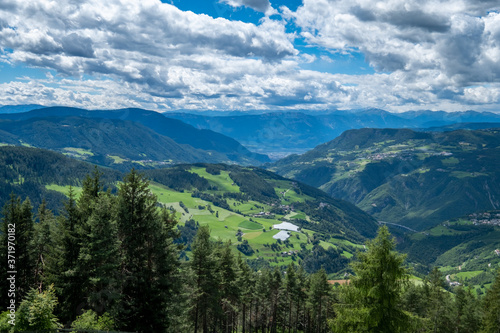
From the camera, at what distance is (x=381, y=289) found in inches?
827

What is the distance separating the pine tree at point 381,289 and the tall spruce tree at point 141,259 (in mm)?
16009

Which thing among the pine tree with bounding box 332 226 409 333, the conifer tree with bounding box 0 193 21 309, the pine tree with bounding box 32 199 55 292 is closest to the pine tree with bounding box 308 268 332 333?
the pine tree with bounding box 332 226 409 333

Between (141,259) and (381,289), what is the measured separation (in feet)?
63.2

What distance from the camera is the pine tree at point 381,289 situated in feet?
68.5

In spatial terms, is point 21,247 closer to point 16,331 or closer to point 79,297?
point 79,297

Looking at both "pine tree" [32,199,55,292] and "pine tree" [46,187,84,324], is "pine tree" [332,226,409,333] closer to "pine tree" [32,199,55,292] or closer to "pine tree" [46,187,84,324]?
"pine tree" [46,187,84,324]

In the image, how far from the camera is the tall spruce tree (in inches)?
1075

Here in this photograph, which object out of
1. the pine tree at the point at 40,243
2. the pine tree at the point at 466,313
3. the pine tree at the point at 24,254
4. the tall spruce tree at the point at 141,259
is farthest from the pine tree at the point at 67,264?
the pine tree at the point at 466,313

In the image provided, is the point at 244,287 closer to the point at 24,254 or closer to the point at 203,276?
the point at 203,276

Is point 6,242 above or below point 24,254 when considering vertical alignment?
above

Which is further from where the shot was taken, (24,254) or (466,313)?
(466,313)

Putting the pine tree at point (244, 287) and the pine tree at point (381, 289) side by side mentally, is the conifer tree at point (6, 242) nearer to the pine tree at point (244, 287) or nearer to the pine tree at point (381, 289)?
the pine tree at point (244, 287)

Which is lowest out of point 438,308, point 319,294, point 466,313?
point 466,313

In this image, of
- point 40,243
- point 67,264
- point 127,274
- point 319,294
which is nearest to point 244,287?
point 319,294
